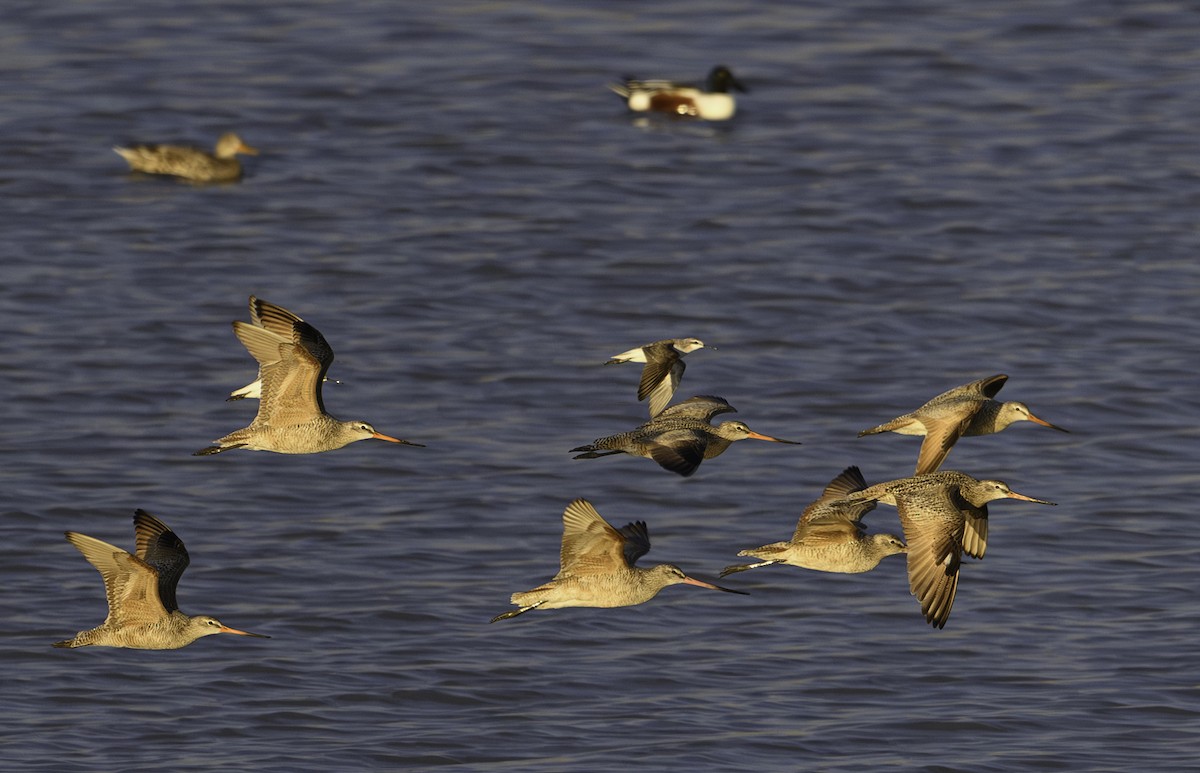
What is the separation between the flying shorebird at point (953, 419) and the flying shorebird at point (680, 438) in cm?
88

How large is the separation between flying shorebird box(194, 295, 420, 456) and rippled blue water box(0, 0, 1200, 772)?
3144 millimetres

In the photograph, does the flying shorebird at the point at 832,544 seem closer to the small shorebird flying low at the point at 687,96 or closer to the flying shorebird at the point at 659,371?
the flying shorebird at the point at 659,371

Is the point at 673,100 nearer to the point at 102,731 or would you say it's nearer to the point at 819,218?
the point at 819,218

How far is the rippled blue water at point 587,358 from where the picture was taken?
55.9ft

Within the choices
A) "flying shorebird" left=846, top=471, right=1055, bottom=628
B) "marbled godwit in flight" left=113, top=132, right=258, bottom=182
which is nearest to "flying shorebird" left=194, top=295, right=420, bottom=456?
"flying shorebird" left=846, top=471, right=1055, bottom=628

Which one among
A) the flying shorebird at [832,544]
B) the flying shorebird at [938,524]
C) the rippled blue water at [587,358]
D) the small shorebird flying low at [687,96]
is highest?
the flying shorebird at [938,524]

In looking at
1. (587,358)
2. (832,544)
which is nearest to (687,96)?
(587,358)

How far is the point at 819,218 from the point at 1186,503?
358 inches

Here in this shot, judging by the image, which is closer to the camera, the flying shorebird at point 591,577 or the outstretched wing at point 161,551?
the outstretched wing at point 161,551

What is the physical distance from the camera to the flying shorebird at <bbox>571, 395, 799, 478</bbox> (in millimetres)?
12992

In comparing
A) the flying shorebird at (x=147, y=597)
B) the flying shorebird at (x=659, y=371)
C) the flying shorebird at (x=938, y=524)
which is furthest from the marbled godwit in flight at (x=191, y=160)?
the flying shorebird at (x=938, y=524)

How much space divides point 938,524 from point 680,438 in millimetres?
1672

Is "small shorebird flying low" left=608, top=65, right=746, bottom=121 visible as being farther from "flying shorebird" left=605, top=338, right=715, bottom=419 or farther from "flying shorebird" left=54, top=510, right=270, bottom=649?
"flying shorebird" left=54, top=510, right=270, bottom=649

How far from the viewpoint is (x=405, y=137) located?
31797 millimetres
